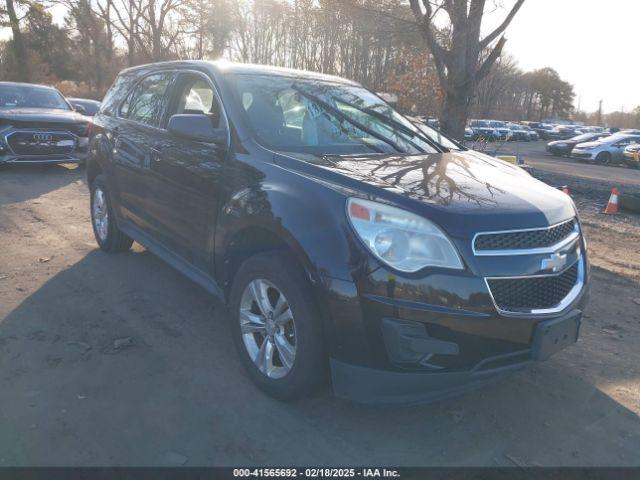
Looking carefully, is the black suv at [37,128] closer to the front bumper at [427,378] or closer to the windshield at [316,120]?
the windshield at [316,120]

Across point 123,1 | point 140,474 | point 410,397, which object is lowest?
point 140,474

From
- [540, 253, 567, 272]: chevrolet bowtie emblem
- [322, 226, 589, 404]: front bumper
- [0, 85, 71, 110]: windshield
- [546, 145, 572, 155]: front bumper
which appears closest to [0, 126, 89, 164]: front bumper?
[0, 85, 71, 110]: windshield

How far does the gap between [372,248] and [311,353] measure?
0.66 metres

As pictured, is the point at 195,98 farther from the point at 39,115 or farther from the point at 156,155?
the point at 39,115

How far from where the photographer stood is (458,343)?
2516 millimetres

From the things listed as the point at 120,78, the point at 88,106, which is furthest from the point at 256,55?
the point at 120,78

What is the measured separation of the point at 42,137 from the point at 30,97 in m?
1.76

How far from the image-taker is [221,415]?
2.96 metres

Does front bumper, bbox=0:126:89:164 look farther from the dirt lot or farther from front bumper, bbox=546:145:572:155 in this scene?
front bumper, bbox=546:145:572:155

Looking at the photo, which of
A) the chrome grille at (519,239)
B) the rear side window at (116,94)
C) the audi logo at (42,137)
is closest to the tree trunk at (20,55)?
the audi logo at (42,137)

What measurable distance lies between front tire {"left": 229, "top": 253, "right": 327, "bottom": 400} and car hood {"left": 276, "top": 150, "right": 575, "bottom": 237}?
0.58m

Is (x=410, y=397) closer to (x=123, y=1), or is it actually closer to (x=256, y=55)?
(x=123, y=1)

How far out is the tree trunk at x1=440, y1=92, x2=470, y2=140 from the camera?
973cm

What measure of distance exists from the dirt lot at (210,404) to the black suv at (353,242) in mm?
342
